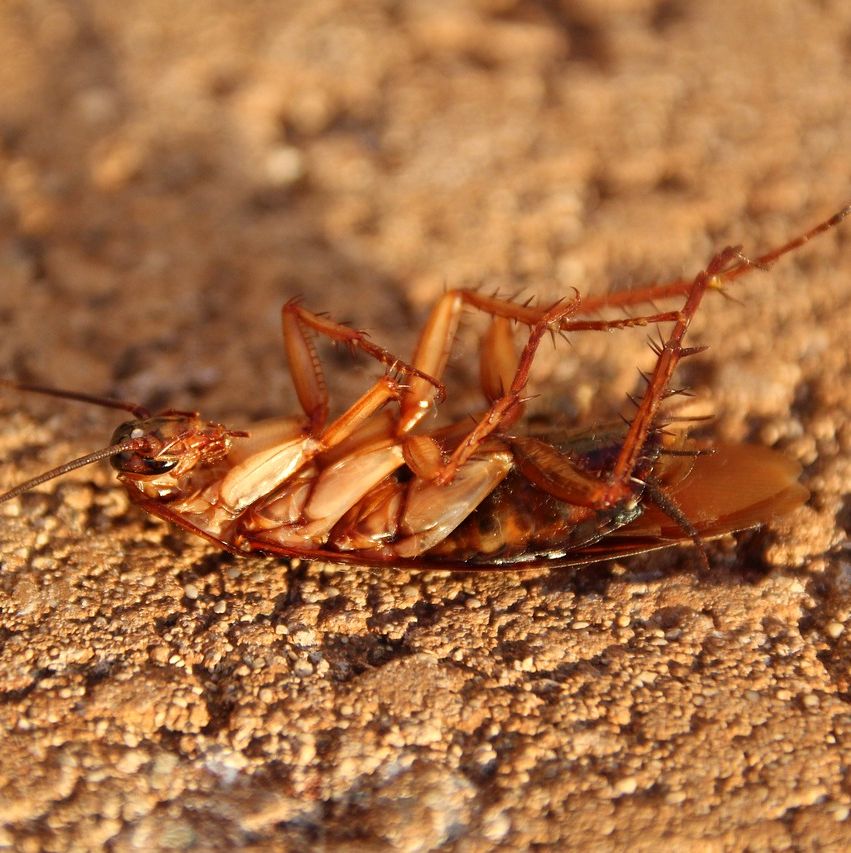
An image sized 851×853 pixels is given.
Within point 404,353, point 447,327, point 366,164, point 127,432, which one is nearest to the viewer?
point 127,432

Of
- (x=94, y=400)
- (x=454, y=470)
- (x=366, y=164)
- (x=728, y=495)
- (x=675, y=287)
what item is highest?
(x=366, y=164)

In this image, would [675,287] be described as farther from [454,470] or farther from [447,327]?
[454,470]

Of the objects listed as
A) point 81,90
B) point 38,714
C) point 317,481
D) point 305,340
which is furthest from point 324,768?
point 81,90

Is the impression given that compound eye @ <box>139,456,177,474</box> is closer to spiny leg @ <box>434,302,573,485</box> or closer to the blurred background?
the blurred background

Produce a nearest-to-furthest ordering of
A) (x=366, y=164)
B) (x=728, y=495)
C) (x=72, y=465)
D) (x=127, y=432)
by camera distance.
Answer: (x=728, y=495) < (x=72, y=465) < (x=127, y=432) < (x=366, y=164)

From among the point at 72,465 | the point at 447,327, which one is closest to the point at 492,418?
the point at 447,327

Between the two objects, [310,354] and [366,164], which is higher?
[366,164]
